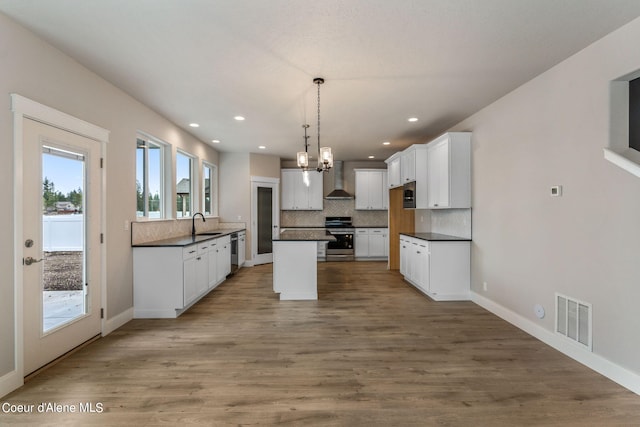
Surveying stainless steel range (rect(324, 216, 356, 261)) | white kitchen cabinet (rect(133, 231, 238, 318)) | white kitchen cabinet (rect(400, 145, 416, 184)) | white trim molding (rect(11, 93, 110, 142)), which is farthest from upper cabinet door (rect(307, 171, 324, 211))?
white trim molding (rect(11, 93, 110, 142))

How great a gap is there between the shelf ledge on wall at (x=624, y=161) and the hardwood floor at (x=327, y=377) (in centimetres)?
166

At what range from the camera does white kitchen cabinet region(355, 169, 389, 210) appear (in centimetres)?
854

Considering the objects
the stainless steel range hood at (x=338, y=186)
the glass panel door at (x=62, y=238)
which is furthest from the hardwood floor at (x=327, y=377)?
the stainless steel range hood at (x=338, y=186)

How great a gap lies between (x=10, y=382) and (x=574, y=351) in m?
4.72

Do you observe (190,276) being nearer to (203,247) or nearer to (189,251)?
(189,251)

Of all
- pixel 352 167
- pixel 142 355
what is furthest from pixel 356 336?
pixel 352 167

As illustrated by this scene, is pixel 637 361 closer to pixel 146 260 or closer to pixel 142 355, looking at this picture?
pixel 142 355

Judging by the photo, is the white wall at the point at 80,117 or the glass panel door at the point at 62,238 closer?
the white wall at the point at 80,117

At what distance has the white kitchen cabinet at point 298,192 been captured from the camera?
8.51 m

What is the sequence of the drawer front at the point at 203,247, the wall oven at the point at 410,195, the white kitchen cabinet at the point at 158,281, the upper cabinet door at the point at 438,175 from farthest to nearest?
the wall oven at the point at 410,195
the upper cabinet door at the point at 438,175
the drawer front at the point at 203,247
the white kitchen cabinet at the point at 158,281

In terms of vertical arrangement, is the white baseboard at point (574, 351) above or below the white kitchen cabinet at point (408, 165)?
below

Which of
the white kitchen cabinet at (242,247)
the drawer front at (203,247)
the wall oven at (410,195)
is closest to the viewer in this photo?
the drawer front at (203,247)

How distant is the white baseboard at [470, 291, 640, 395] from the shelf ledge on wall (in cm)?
156

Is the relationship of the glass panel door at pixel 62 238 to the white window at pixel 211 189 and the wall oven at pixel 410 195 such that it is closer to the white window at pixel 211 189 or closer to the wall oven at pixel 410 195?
the white window at pixel 211 189
